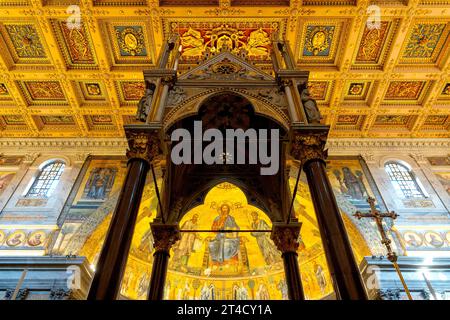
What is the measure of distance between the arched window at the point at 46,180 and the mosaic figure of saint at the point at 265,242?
9306mm

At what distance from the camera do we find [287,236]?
26.4 ft

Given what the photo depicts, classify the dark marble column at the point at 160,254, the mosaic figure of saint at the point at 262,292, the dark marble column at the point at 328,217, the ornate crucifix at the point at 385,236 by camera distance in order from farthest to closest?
the mosaic figure of saint at the point at 262,292, the dark marble column at the point at 160,254, the ornate crucifix at the point at 385,236, the dark marble column at the point at 328,217

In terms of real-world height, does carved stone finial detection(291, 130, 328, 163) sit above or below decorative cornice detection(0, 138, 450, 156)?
below

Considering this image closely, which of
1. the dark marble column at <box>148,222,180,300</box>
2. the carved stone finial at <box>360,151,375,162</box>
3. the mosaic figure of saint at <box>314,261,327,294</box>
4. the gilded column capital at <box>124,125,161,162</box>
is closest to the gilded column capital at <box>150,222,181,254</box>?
the dark marble column at <box>148,222,180,300</box>

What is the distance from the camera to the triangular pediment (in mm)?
7062

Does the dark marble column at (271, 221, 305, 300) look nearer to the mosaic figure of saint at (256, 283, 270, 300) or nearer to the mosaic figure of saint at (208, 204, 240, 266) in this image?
the mosaic figure of saint at (208, 204, 240, 266)

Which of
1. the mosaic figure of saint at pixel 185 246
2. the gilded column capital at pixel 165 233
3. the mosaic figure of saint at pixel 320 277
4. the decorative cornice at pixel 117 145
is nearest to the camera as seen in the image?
the gilded column capital at pixel 165 233

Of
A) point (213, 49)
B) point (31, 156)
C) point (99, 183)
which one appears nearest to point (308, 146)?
point (213, 49)

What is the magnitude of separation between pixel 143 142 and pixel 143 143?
0.02m

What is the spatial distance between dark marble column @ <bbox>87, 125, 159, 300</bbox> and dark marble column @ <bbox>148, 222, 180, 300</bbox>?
311 centimetres

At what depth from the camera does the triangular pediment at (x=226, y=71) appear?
23.2 feet

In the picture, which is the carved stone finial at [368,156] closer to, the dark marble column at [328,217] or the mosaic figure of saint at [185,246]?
the mosaic figure of saint at [185,246]

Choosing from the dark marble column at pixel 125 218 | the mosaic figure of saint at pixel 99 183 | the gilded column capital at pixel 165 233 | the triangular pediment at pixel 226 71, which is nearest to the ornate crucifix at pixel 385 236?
the triangular pediment at pixel 226 71

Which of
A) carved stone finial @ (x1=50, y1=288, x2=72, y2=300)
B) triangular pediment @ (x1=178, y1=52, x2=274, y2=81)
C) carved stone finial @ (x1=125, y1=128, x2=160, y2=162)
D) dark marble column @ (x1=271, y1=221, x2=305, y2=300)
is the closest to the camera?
carved stone finial @ (x1=125, y1=128, x2=160, y2=162)
